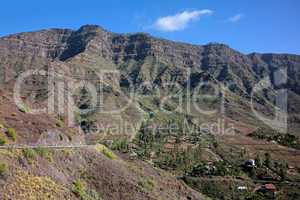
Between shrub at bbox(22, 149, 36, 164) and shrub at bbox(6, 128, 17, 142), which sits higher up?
shrub at bbox(6, 128, 17, 142)

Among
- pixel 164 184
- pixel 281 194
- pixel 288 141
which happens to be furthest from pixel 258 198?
pixel 288 141

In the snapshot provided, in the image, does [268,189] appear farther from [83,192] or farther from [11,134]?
[83,192]

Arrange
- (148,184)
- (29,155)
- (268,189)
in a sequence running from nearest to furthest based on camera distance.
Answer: (29,155)
(148,184)
(268,189)

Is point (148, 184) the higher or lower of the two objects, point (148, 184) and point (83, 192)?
the lower

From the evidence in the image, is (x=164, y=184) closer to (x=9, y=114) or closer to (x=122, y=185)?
(x=122, y=185)

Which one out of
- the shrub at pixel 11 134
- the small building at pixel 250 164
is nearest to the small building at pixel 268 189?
the small building at pixel 250 164

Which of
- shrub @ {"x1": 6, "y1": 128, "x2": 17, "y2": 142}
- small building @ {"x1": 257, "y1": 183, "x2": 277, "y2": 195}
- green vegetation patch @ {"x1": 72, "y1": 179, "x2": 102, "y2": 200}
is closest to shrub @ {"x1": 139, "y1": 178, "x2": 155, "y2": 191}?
green vegetation patch @ {"x1": 72, "y1": 179, "x2": 102, "y2": 200}

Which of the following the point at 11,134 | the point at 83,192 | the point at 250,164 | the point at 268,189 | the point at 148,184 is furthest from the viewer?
the point at 250,164

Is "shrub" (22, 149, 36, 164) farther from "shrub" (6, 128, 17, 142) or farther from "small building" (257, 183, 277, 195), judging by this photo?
"small building" (257, 183, 277, 195)

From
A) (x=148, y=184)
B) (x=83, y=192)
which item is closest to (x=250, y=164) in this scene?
(x=148, y=184)

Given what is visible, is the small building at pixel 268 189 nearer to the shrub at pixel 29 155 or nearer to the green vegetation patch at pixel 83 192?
the green vegetation patch at pixel 83 192

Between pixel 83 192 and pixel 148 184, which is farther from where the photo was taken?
pixel 148 184

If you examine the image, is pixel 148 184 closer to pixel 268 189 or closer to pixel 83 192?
pixel 83 192

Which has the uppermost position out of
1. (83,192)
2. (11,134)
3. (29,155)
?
(11,134)
